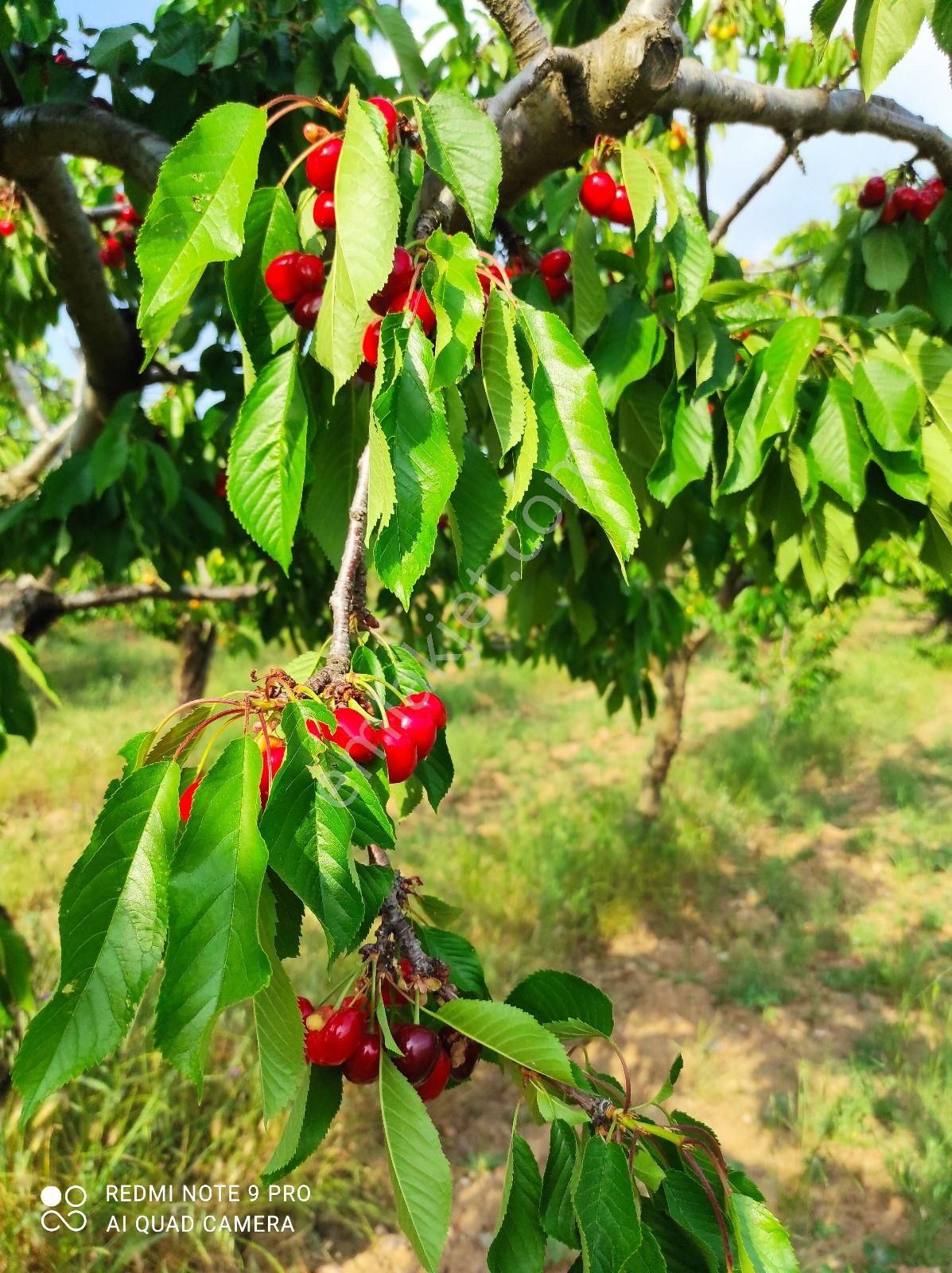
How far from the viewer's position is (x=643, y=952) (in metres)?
4.13

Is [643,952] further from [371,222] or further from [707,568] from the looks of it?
[371,222]

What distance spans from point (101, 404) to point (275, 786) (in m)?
1.93

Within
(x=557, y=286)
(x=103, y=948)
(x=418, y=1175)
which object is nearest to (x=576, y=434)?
(x=103, y=948)

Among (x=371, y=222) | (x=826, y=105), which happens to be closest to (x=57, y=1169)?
(x=371, y=222)

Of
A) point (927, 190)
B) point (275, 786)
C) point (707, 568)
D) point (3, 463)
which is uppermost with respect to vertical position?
point (927, 190)

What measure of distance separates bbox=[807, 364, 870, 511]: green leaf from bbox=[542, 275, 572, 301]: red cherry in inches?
17.6

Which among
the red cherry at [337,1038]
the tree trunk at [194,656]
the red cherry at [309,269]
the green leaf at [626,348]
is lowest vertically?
the tree trunk at [194,656]

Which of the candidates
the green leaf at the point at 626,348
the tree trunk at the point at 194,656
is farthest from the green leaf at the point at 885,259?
the tree trunk at the point at 194,656

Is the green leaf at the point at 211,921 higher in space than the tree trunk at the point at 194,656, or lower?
higher

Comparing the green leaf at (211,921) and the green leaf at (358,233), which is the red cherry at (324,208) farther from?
the green leaf at (211,921)

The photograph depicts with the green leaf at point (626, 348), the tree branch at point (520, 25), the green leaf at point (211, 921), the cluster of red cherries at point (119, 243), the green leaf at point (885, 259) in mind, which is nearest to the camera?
the green leaf at point (211, 921)

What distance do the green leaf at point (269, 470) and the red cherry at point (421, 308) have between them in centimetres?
12

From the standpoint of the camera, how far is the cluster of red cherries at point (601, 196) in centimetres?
113

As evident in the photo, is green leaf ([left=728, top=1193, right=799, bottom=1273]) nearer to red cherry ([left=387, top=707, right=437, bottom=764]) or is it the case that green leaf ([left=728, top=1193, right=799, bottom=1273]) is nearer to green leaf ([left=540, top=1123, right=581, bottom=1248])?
green leaf ([left=540, top=1123, right=581, bottom=1248])
